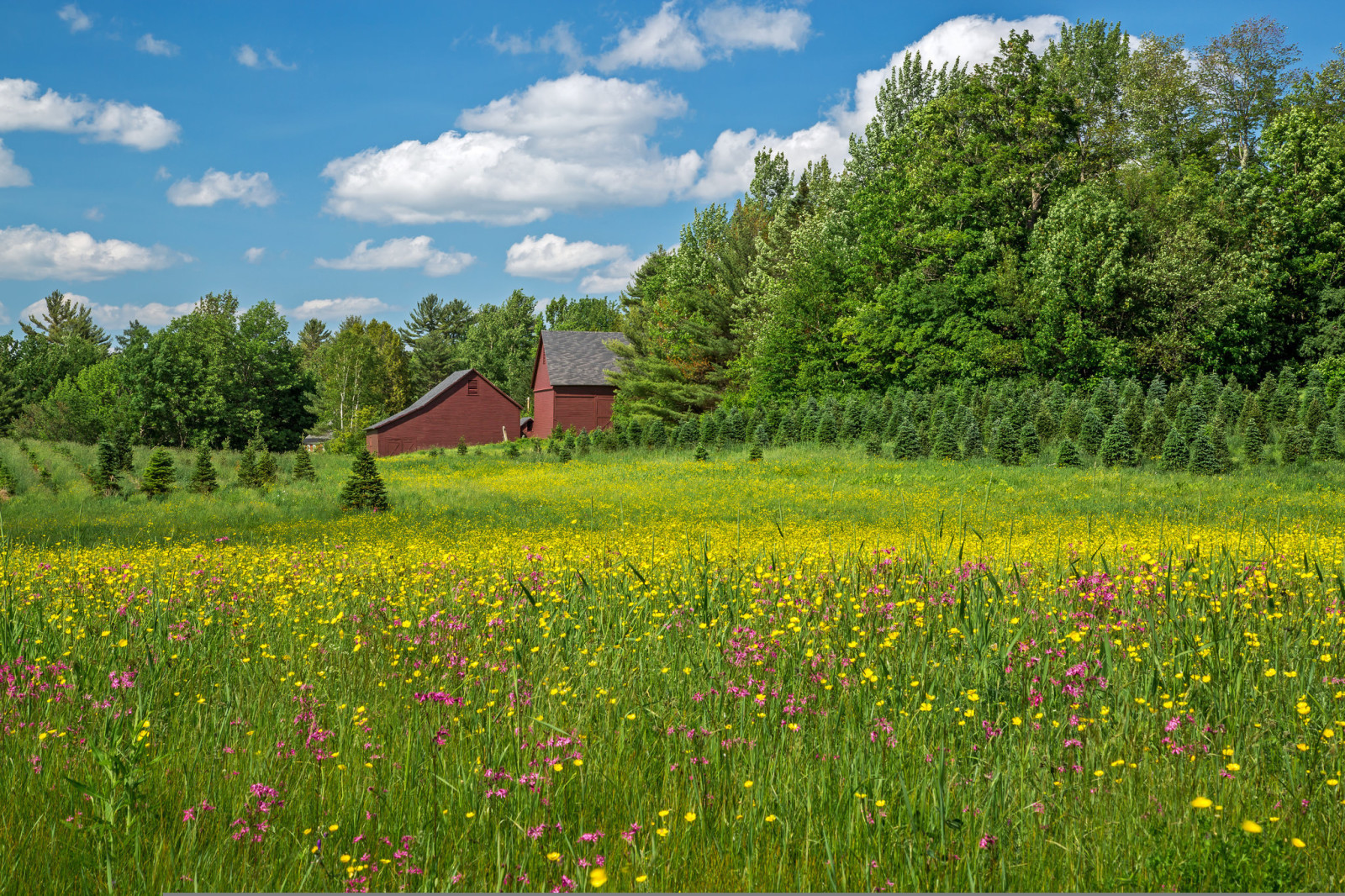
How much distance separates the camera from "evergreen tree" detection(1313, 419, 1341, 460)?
2034cm

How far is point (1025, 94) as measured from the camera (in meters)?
34.8

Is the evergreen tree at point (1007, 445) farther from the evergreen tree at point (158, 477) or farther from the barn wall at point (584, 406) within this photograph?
the barn wall at point (584, 406)

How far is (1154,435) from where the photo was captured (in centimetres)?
2269

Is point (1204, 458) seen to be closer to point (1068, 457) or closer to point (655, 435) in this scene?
point (1068, 457)

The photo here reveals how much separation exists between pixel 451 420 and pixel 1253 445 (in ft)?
145

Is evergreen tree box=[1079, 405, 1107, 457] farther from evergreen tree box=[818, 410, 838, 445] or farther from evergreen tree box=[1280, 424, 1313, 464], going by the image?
evergreen tree box=[818, 410, 838, 445]

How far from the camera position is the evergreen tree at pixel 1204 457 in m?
19.8

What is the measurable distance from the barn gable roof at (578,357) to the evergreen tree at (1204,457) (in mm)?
37360

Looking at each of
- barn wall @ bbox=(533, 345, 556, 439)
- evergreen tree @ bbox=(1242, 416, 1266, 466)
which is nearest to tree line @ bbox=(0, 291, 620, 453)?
barn wall @ bbox=(533, 345, 556, 439)

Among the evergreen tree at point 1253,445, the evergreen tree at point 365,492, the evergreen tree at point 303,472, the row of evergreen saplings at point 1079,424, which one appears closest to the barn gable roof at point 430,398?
the evergreen tree at point 303,472

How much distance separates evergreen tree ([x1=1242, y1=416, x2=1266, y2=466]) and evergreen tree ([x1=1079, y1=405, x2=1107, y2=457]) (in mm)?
3336

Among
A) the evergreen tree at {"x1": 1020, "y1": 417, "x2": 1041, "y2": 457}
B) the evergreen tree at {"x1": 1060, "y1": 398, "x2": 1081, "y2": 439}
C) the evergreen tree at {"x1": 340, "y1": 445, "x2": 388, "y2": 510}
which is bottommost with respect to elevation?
the evergreen tree at {"x1": 340, "y1": 445, "x2": 388, "y2": 510}

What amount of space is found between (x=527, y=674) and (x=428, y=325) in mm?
111653

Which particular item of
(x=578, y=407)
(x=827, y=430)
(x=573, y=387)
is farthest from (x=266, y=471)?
(x=578, y=407)
